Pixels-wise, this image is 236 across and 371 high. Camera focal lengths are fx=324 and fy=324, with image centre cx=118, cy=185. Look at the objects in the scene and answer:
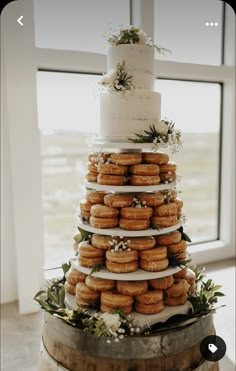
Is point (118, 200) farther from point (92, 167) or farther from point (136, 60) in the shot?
point (136, 60)

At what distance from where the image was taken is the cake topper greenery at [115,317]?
1509 millimetres

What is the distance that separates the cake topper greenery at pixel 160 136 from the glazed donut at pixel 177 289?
2.42 feet

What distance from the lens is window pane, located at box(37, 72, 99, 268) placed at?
341 cm

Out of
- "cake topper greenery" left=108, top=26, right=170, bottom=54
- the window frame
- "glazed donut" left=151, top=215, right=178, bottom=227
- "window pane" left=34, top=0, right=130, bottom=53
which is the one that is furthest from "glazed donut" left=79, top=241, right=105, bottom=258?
"window pane" left=34, top=0, right=130, bottom=53

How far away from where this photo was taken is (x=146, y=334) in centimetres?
151

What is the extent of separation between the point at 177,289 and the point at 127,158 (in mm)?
756

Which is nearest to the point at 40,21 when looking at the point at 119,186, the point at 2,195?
the point at 2,195

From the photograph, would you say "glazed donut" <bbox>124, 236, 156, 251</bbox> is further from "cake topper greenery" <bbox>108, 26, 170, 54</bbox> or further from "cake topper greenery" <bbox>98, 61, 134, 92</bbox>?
"cake topper greenery" <bbox>108, 26, 170, 54</bbox>

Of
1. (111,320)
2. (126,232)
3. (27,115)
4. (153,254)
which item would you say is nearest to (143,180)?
(126,232)

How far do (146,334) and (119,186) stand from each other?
0.72m

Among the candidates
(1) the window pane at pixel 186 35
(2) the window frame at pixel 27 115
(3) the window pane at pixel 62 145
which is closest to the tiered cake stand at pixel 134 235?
(2) the window frame at pixel 27 115

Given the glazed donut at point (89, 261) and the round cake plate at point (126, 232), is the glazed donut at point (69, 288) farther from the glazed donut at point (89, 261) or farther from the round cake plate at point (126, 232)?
the round cake plate at point (126, 232)

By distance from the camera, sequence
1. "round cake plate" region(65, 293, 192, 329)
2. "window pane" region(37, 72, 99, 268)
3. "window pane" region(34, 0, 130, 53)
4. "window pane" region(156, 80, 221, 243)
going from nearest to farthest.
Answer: "round cake plate" region(65, 293, 192, 329), "window pane" region(34, 0, 130, 53), "window pane" region(37, 72, 99, 268), "window pane" region(156, 80, 221, 243)

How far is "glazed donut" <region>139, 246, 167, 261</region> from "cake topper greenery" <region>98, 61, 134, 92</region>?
2.83ft
